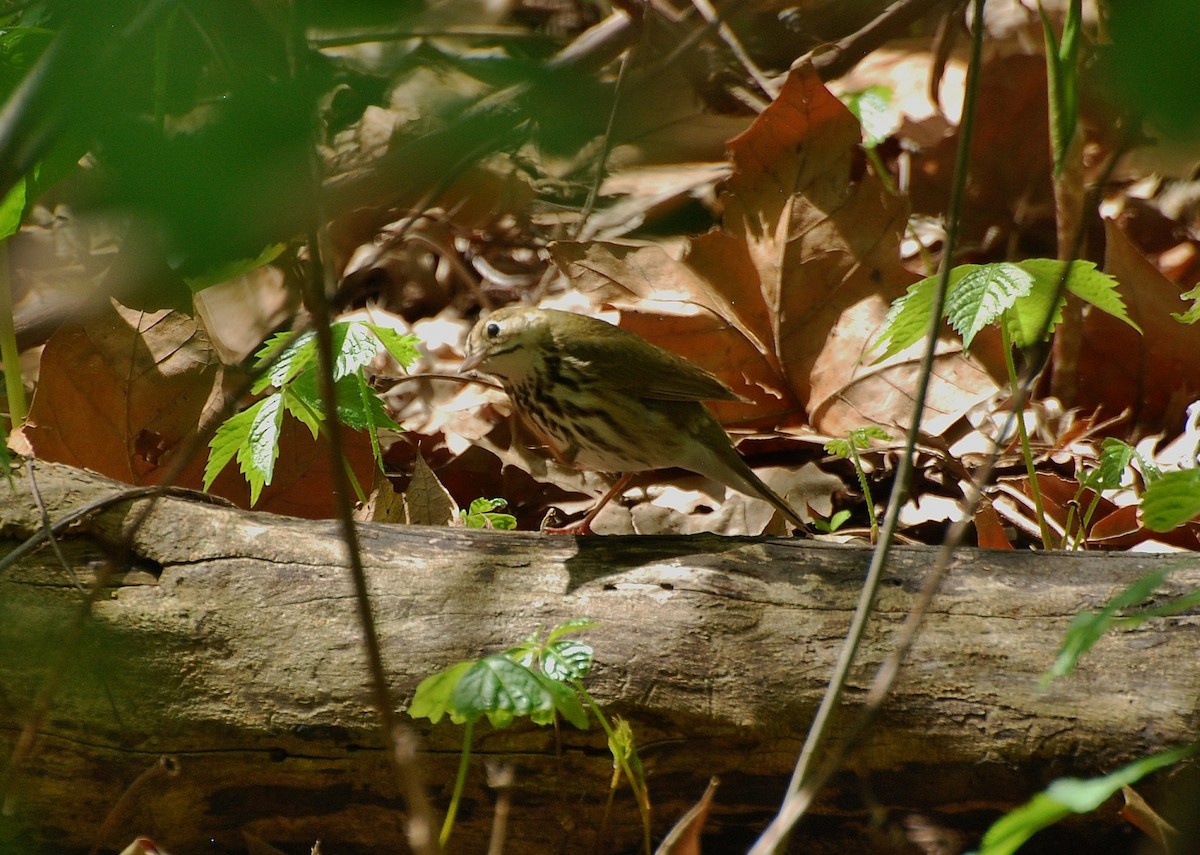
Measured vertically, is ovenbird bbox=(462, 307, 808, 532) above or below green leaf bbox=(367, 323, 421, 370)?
below

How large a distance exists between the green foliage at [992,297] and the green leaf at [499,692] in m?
1.18

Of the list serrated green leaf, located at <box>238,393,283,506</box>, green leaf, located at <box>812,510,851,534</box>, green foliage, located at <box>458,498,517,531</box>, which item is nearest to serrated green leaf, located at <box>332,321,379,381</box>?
serrated green leaf, located at <box>238,393,283,506</box>

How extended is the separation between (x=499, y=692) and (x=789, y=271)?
2.64 metres

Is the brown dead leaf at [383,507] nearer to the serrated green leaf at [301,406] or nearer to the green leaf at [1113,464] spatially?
the serrated green leaf at [301,406]

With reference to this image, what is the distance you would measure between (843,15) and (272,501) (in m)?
2.49

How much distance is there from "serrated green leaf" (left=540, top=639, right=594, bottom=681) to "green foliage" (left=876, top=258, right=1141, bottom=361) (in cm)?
99

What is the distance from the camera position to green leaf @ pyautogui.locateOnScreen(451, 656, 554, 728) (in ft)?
5.19

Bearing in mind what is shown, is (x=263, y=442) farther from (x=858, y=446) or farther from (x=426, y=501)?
(x=858, y=446)

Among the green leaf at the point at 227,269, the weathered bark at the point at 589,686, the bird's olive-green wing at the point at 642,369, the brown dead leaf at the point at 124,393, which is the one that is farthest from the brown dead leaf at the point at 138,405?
the green leaf at the point at 227,269

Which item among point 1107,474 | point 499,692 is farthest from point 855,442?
point 499,692

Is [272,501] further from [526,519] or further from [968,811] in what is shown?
[968,811]

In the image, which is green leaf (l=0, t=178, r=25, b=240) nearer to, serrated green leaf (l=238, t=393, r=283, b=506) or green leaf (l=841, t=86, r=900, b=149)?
serrated green leaf (l=238, t=393, r=283, b=506)

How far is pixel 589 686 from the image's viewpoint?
2143 millimetres

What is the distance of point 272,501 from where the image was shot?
11.0ft
